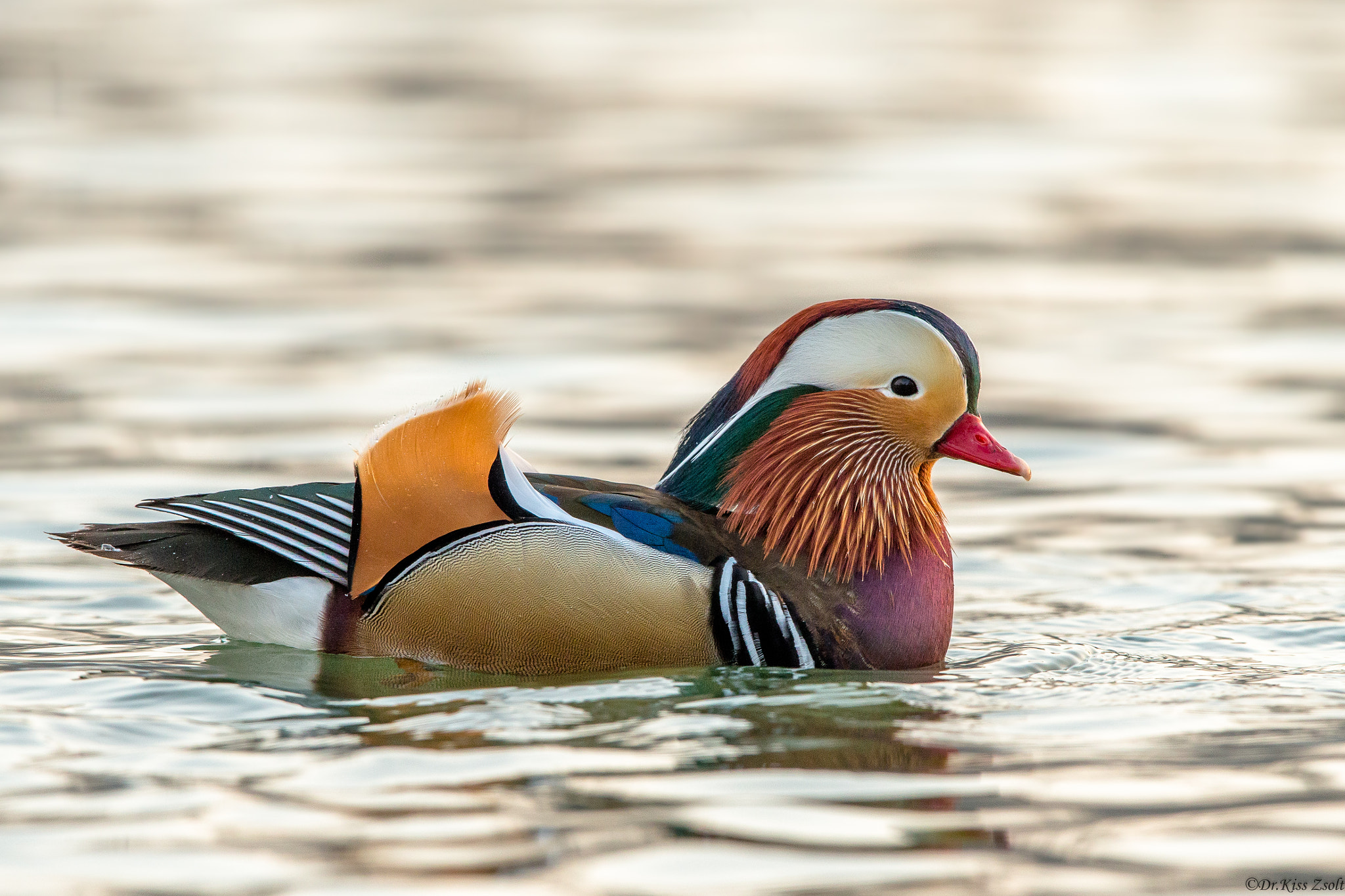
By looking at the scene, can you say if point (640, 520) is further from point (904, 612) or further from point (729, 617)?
point (904, 612)

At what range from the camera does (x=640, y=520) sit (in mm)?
6793

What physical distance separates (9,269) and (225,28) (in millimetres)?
10723

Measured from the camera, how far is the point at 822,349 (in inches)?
280

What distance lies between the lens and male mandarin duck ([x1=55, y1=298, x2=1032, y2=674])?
6.66m

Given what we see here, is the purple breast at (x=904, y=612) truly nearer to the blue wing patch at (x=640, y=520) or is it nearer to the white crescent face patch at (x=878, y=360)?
the white crescent face patch at (x=878, y=360)

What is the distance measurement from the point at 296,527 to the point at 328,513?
11 cm

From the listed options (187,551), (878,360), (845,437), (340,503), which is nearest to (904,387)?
(878,360)

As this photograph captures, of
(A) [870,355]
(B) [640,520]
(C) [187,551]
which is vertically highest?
(A) [870,355]

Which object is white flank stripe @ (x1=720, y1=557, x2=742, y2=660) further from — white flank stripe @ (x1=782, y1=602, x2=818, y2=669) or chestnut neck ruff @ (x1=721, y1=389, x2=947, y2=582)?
chestnut neck ruff @ (x1=721, y1=389, x2=947, y2=582)

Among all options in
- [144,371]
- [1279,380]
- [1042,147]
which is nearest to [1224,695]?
[1279,380]

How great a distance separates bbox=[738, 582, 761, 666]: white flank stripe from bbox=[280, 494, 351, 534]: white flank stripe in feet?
4.23

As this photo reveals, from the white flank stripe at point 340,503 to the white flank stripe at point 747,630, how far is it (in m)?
1.29

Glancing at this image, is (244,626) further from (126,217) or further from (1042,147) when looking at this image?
(1042,147)

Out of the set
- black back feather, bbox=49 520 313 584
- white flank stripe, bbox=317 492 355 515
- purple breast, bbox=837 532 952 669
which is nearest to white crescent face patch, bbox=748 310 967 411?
purple breast, bbox=837 532 952 669
